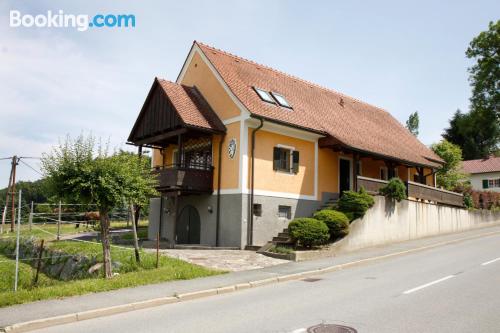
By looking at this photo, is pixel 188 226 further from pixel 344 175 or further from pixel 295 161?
pixel 344 175

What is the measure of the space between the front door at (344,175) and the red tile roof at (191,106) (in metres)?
7.17

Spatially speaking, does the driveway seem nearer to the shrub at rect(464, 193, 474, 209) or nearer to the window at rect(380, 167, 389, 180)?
the window at rect(380, 167, 389, 180)

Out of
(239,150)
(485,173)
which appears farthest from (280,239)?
(485,173)

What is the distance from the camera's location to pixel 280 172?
20.4 m

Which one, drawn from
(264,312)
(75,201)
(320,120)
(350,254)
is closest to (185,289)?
(264,312)

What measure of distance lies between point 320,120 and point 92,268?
13209mm

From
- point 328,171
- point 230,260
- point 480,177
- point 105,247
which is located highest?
point 480,177

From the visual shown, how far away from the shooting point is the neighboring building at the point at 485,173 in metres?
53.6

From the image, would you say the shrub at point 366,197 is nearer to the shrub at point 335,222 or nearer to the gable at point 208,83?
the shrub at point 335,222

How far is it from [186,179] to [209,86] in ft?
16.5

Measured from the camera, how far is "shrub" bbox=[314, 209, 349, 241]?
1797cm

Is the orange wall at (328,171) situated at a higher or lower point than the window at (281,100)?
lower

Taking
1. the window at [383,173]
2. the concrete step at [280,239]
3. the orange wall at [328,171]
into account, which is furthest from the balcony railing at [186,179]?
the window at [383,173]

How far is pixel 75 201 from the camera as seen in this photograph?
12.3 m
